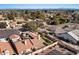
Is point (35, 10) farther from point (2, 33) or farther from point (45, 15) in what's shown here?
point (2, 33)

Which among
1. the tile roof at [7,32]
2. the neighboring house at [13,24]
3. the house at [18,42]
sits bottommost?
the house at [18,42]

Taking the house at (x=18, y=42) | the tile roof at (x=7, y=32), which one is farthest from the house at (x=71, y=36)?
the tile roof at (x=7, y=32)

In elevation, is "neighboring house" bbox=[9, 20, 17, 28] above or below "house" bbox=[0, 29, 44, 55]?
above

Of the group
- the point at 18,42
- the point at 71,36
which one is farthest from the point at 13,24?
the point at 71,36

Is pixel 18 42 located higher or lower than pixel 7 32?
lower

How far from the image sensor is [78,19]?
9.06ft

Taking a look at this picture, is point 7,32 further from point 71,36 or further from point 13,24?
point 71,36

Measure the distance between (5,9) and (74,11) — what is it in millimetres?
889

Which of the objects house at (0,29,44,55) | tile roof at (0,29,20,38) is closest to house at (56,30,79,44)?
house at (0,29,44,55)

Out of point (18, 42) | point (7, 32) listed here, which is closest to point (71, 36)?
point (18, 42)

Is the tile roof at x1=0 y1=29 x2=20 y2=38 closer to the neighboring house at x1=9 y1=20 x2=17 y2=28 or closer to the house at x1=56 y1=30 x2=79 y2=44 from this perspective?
the neighboring house at x1=9 y1=20 x2=17 y2=28

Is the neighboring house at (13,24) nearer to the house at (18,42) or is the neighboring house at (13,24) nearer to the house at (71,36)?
the house at (18,42)
